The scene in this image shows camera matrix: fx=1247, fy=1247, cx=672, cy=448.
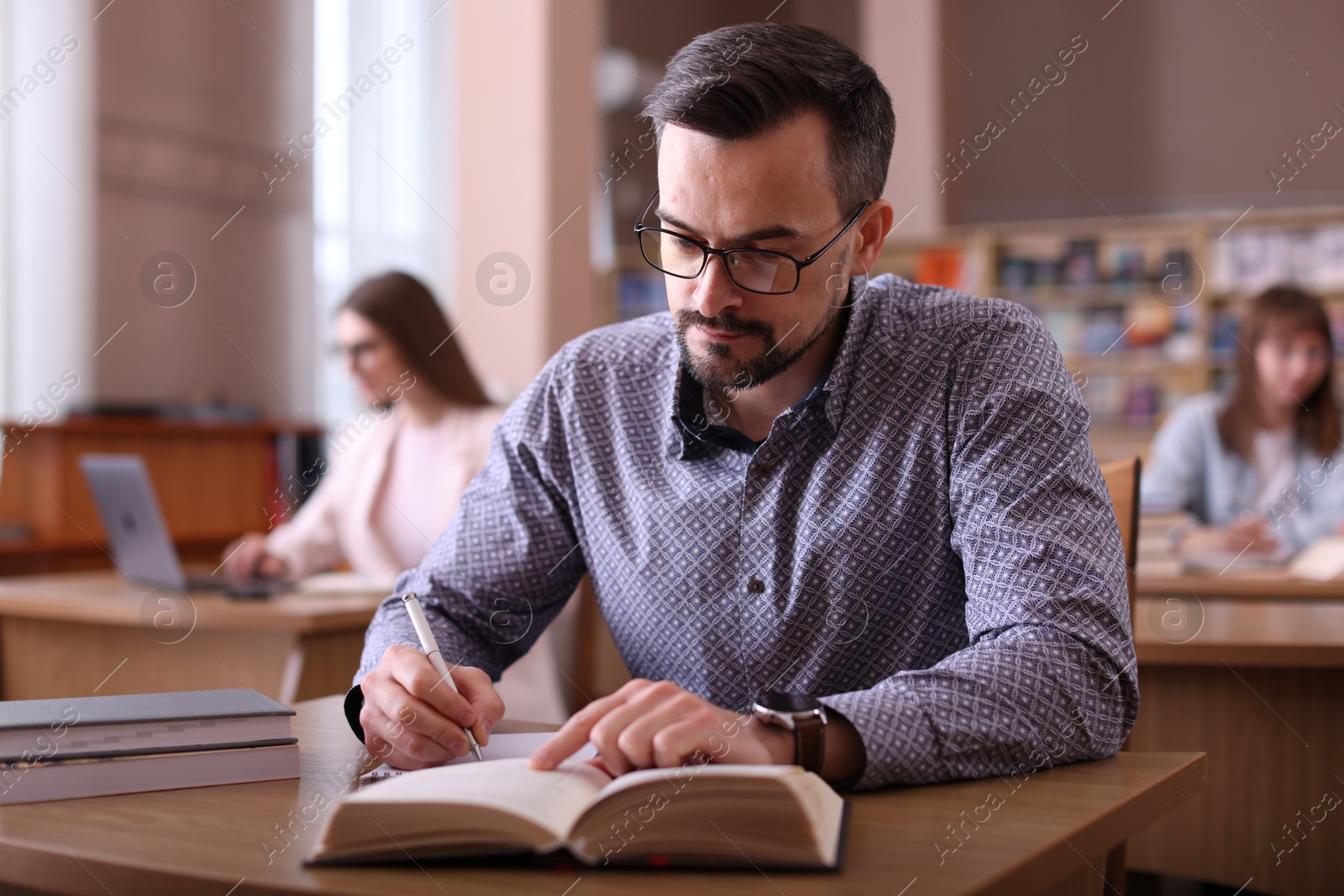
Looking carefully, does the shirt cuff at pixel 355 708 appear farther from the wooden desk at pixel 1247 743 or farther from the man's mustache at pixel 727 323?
the wooden desk at pixel 1247 743

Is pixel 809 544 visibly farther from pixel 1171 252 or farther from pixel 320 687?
pixel 1171 252

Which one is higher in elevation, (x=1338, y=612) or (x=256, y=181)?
(x=256, y=181)

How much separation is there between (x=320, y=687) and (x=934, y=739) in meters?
1.55

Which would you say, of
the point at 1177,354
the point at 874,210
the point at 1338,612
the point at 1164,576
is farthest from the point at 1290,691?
the point at 1177,354

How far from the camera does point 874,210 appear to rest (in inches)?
54.9

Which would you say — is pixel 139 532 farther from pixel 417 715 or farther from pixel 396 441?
pixel 417 715

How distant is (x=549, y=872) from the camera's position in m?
0.78

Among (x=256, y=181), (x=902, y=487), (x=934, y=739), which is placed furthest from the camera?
(x=256, y=181)

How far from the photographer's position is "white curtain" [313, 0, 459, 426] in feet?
17.1

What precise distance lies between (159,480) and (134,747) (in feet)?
10.6

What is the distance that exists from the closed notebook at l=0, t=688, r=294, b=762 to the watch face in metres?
0.40

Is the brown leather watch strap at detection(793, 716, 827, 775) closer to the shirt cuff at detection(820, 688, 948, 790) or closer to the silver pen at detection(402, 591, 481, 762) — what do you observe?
the shirt cuff at detection(820, 688, 948, 790)

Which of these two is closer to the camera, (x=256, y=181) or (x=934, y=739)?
(x=934, y=739)

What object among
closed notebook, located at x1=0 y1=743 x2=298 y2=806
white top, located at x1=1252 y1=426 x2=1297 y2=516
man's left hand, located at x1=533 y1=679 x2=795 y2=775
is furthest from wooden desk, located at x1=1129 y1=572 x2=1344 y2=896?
white top, located at x1=1252 y1=426 x2=1297 y2=516
